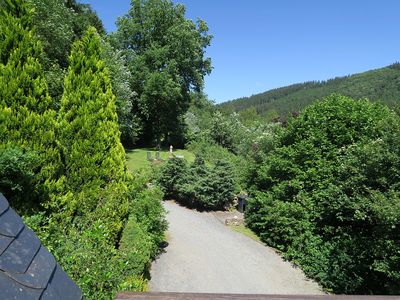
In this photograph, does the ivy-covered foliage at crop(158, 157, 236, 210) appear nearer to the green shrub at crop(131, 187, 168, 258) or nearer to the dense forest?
the dense forest

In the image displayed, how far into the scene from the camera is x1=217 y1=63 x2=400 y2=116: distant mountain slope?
367 feet

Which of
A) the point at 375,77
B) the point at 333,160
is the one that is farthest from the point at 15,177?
the point at 375,77

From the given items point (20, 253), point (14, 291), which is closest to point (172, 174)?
point (20, 253)

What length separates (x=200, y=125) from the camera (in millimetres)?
43125

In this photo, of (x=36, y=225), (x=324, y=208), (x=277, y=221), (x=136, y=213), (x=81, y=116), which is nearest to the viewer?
(x=36, y=225)

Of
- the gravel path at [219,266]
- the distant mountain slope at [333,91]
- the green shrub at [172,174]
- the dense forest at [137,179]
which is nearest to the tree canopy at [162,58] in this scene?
the dense forest at [137,179]

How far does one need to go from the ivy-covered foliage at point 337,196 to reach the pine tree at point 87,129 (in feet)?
A: 24.2

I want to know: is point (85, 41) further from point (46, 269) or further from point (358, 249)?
point (358, 249)

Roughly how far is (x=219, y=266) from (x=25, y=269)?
10.9 meters

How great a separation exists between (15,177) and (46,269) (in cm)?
737

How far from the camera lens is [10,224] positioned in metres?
2.02

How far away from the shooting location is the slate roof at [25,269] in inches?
62.3

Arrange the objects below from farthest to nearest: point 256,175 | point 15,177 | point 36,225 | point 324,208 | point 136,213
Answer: point 256,175, point 324,208, point 136,213, point 15,177, point 36,225

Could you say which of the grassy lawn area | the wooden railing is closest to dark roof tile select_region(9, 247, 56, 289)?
the wooden railing
